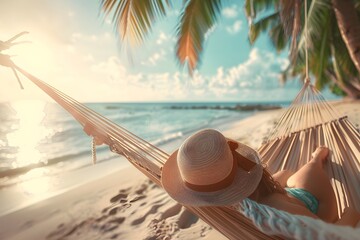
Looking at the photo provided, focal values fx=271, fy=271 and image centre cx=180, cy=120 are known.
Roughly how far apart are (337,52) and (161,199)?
6.05 m

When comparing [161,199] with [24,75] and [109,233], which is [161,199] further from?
[24,75]

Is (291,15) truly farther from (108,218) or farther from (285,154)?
(108,218)

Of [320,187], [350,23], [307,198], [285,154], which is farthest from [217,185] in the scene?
[350,23]

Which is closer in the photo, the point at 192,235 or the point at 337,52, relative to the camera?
the point at 192,235

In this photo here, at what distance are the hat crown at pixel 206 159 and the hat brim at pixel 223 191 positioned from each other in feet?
0.11

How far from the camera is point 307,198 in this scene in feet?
2.91

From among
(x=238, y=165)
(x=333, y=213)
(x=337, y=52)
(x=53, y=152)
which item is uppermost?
(x=337, y=52)

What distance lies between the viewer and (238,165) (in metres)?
0.72

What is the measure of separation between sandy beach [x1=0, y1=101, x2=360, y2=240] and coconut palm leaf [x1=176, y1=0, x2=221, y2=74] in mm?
1289

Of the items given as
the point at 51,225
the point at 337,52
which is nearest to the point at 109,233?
the point at 51,225

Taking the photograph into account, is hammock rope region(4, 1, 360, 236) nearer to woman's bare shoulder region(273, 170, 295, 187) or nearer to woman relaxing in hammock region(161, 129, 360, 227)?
woman relaxing in hammock region(161, 129, 360, 227)

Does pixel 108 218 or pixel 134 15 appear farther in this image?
pixel 134 15

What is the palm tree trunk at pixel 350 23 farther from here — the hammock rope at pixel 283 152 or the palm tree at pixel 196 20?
the hammock rope at pixel 283 152

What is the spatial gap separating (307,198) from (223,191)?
399 mm
